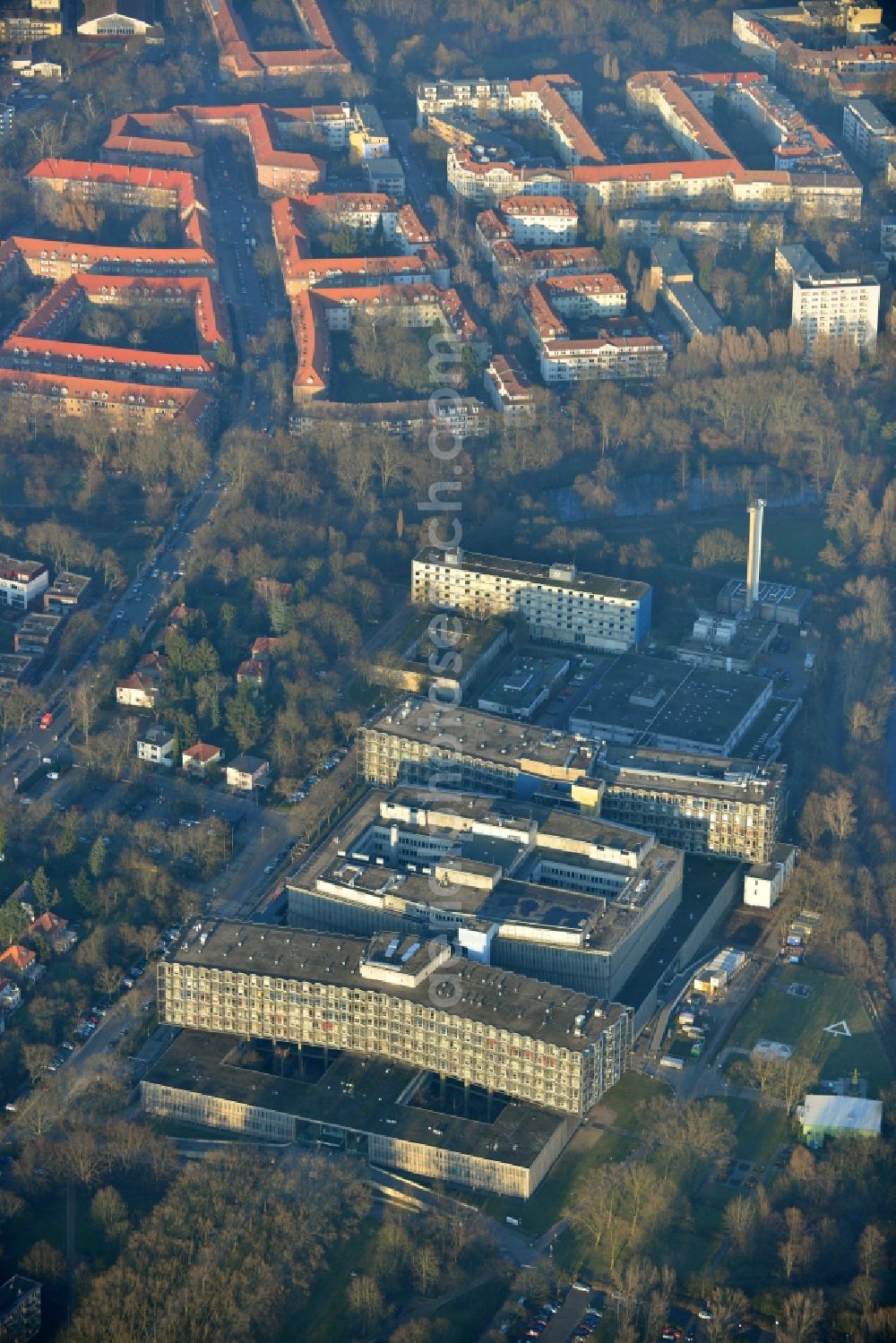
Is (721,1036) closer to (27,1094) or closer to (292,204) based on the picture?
(27,1094)

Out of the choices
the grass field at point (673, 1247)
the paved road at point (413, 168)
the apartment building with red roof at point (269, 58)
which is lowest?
the grass field at point (673, 1247)

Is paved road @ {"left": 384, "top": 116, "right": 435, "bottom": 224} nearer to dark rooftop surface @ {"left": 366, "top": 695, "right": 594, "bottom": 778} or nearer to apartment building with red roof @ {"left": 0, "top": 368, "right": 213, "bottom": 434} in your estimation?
apartment building with red roof @ {"left": 0, "top": 368, "right": 213, "bottom": 434}

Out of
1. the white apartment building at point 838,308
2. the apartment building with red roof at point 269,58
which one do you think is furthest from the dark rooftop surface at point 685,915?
the apartment building with red roof at point 269,58

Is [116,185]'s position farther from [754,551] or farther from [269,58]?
[754,551]

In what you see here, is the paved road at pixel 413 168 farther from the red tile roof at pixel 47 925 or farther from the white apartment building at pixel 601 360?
the red tile roof at pixel 47 925

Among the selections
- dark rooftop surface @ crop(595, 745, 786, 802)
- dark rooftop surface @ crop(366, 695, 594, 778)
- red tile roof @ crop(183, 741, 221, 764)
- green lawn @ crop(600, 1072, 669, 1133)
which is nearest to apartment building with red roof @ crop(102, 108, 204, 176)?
red tile roof @ crop(183, 741, 221, 764)

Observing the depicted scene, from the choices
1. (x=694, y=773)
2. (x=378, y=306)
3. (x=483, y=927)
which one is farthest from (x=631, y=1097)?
(x=378, y=306)

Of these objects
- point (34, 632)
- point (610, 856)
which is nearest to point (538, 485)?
point (34, 632)
